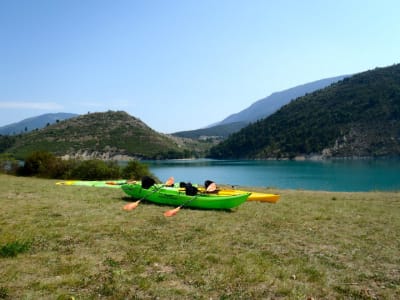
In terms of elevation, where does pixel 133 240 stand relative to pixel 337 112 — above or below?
below

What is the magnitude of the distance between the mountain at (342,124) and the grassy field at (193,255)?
145 metres

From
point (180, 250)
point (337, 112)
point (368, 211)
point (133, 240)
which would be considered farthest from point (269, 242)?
point (337, 112)

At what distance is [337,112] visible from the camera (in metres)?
163

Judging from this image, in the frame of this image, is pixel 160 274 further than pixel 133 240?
No

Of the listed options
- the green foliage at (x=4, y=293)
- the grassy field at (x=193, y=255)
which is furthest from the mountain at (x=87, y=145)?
the green foliage at (x=4, y=293)

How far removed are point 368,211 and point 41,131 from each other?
206 metres

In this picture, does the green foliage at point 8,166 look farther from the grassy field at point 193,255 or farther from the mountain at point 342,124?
the mountain at point 342,124

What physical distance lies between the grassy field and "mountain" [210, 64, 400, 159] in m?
145

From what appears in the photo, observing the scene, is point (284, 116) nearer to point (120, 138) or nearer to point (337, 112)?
point (337, 112)

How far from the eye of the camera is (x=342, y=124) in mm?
157000

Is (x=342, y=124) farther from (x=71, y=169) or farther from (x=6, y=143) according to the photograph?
(x=6, y=143)

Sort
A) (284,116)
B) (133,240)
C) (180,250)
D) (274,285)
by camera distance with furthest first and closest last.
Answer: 1. (284,116)
2. (133,240)
3. (180,250)
4. (274,285)

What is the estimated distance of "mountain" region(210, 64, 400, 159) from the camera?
146000 millimetres

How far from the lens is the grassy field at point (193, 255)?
6234 mm
